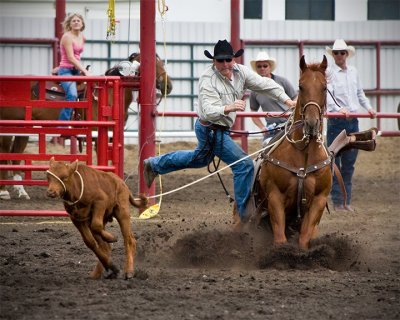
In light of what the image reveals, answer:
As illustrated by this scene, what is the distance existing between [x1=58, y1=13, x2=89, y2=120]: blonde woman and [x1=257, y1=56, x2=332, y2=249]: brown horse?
213 inches

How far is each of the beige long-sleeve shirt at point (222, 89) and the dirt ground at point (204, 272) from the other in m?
0.98

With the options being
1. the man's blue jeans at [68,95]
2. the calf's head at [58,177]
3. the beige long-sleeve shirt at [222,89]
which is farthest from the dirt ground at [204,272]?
the man's blue jeans at [68,95]

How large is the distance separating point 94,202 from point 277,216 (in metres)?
1.97

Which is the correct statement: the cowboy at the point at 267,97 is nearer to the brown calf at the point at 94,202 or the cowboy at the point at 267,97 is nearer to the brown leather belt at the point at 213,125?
the brown leather belt at the point at 213,125

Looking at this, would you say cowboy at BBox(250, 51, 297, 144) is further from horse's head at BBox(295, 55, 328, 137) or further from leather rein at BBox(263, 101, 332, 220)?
horse's head at BBox(295, 55, 328, 137)

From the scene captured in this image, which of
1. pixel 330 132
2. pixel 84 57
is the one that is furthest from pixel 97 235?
pixel 84 57

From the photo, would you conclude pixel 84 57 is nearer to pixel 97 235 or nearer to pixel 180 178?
pixel 180 178

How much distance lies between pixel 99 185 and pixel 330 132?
21.0ft

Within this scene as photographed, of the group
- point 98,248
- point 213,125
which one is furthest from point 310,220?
point 98,248

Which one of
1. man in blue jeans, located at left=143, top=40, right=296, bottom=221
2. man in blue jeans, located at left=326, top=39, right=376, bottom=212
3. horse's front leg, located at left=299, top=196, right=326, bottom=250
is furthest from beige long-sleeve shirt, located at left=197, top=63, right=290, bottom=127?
man in blue jeans, located at left=326, top=39, right=376, bottom=212

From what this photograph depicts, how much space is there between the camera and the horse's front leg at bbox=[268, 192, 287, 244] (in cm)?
891

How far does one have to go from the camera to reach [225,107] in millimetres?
9125

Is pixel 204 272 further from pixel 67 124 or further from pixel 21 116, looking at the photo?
pixel 21 116

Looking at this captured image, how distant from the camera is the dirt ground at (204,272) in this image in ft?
21.6
